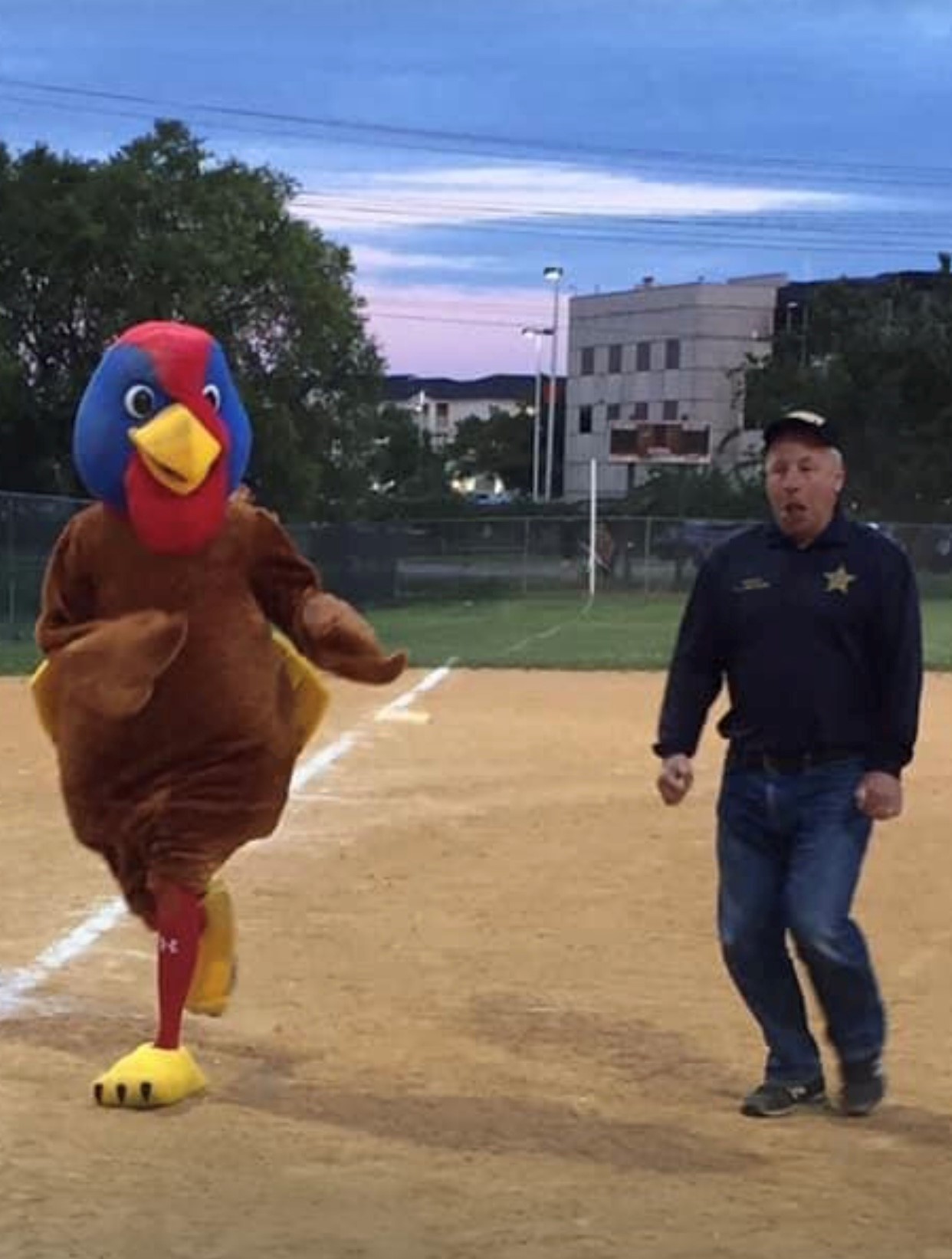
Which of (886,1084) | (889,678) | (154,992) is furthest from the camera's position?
(154,992)

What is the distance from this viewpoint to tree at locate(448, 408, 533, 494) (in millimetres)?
110938

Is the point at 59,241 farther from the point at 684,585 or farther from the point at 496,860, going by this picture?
the point at 496,860

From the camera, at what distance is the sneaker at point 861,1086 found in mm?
5621

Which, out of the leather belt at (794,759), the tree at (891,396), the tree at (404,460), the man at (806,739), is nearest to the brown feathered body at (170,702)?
the man at (806,739)

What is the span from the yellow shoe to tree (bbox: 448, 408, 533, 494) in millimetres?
103901

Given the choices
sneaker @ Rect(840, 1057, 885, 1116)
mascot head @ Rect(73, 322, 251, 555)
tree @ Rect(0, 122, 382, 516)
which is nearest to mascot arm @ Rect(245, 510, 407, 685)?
mascot head @ Rect(73, 322, 251, 555)

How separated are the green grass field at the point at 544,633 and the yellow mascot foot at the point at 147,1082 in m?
16.7

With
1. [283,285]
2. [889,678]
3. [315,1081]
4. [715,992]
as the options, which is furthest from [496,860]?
[283,285]

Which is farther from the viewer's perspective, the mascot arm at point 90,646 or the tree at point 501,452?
the tree at point 501,452

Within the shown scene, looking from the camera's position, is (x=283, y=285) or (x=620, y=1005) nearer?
(x=620, y=1005)

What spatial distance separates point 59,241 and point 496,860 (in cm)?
3595

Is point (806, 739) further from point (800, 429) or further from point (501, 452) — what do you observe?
point (501, 452)

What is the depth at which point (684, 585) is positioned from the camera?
41.9m

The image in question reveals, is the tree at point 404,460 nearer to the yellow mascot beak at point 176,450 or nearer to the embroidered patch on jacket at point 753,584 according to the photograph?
the yellow mascot beak at point 176,450
